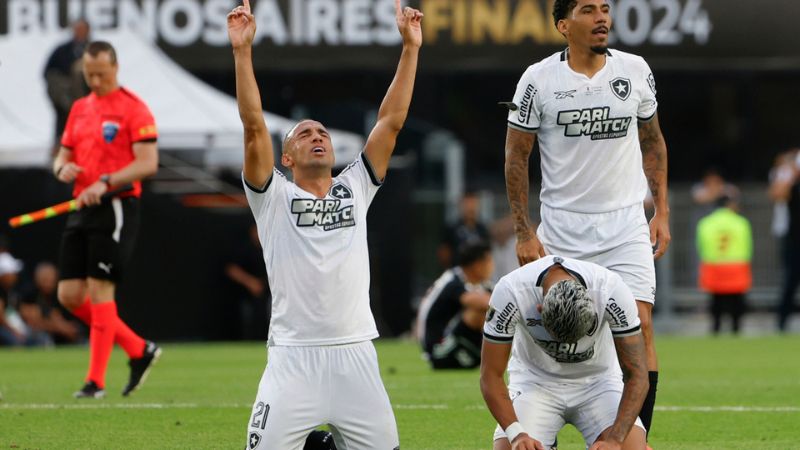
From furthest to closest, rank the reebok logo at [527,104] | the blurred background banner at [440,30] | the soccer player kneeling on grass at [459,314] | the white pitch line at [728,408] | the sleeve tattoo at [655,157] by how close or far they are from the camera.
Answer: the blurred background banner at [440,30]
the soccer player kneeling on grass at [459,314]
the white pitch line at [728,408]
the sleeve tattoo at [655,157]
the reebok logo at [527,104]

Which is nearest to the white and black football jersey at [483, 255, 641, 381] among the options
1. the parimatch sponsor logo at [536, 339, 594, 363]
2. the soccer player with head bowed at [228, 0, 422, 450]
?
the parimatch sponsor logo at [536, 339, 594, 363]

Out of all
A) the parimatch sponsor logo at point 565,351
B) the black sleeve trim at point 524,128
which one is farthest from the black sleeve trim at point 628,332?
the black sleeve trim at point 524,128

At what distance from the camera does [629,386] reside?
680 cm

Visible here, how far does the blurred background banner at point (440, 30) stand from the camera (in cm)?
2269

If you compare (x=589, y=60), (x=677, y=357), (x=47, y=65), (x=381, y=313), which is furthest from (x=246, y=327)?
(x=589, y=60)

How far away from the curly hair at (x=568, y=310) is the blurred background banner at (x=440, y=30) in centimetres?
1646

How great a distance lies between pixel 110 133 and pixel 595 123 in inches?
153

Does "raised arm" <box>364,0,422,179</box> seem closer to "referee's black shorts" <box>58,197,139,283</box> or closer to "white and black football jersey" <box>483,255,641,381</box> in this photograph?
"white and black football jersey" <box>483,255,641,381</box>

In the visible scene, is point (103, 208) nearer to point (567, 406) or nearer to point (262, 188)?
point (262, 188)

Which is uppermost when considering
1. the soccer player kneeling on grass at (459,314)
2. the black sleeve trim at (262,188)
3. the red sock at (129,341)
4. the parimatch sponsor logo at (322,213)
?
the black sleeve trim at (262,188)

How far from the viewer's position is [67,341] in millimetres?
19562

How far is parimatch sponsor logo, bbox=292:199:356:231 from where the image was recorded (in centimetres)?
687

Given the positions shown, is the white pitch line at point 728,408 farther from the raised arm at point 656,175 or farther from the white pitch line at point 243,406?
the raised arm at point 656,175

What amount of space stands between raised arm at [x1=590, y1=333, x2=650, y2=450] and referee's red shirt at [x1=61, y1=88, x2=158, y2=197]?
457 centimetres
